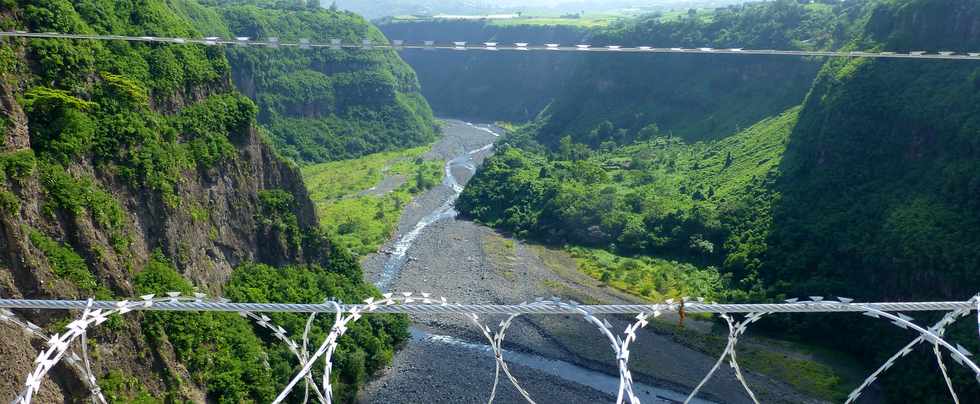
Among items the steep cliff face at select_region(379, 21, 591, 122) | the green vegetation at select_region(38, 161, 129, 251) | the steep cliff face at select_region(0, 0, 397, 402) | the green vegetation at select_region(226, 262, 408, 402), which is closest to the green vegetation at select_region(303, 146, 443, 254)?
the green vegetation at select_region(226, 262, 408, 402)

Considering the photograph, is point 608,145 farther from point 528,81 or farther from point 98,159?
point 98,159

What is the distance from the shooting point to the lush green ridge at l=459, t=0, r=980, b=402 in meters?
34.7

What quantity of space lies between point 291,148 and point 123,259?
59.3m

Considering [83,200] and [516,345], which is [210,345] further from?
[516,345]

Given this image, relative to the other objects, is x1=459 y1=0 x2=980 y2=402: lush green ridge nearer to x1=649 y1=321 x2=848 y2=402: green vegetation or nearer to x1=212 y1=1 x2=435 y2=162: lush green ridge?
x1=649 y1=321 x2=848 y2=402: green vegetation

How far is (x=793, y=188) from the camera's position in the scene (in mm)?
47312

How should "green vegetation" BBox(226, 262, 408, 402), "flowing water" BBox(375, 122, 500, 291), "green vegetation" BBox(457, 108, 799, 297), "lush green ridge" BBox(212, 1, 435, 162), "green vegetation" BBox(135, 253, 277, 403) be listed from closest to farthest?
"green vegetation" BBox(135, 253, 277, 403)
"green vegetation" BBox(226, 262, 408, 402)
"flowing water" BBox(375, 122, 500, 291)
"green vegetation" BBox(457, 108, 799, 297)
"lush green ridge" BBox(212, 1, 435, 162)

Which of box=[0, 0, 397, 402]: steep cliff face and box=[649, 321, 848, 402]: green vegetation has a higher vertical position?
box=[0, 0, 397, 402]: steep cliff face

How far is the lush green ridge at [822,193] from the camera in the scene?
3472 cm

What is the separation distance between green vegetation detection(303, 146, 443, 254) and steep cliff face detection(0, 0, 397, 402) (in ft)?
55.0

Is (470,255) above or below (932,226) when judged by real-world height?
below

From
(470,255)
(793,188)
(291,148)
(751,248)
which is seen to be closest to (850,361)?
(751,248)

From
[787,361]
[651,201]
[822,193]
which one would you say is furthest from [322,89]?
[787,361]

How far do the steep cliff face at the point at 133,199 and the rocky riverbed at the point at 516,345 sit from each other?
10.9 feet
